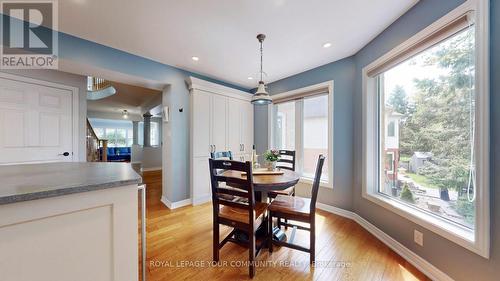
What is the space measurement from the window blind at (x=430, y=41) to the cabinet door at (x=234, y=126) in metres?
2.53

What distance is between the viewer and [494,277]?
3.98ft

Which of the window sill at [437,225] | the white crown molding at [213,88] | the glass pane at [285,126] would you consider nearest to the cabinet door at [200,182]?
the white crown molding at [213,88]

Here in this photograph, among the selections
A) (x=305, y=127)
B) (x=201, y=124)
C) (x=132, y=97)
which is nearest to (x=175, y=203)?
(x=201, y=124)

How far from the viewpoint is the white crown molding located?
3.30 meters

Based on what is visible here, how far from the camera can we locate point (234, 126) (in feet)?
13.1

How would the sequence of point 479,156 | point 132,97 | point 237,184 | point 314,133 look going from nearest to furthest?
point 479,156, point 237,184, point 314,133, point 132,97

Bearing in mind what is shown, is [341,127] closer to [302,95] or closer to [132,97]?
[302,95]

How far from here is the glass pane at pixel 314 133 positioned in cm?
323

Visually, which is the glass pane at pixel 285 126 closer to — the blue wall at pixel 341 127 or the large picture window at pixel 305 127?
the large picture window at pixel 305 127

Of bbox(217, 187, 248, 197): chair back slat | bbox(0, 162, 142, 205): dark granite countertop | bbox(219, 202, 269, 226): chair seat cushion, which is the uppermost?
bbox(0, 162, 142, 205): dark granite countertop

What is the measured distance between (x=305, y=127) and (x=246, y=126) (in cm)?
135

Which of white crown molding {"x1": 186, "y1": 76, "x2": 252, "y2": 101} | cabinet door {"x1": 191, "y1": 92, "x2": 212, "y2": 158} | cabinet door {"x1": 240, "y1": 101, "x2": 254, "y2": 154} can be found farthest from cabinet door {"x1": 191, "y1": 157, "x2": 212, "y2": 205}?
white crown molding {"x1": 186, "y1": 76, "x2": 252, "y2": 101}

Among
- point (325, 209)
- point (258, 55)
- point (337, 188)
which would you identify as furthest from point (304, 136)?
point (258, 55)

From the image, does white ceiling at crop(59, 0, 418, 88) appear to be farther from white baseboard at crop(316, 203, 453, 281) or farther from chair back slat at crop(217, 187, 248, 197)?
white baseboard at crop(316, 203, 453, 281)
